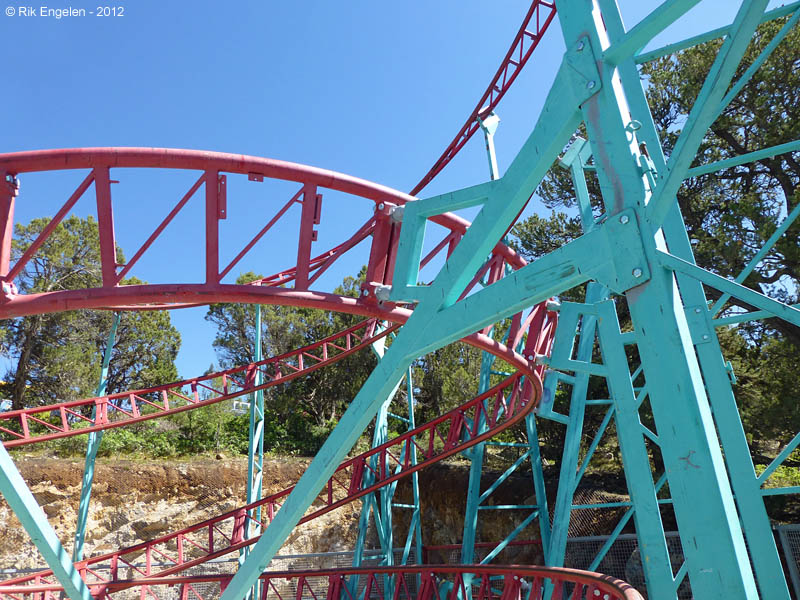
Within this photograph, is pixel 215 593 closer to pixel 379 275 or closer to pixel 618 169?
pixel 379 275

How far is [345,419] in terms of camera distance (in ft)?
10.7

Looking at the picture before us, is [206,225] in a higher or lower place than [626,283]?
higher

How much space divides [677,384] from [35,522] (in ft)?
17.9

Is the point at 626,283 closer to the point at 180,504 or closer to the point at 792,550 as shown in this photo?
the point at 792,550

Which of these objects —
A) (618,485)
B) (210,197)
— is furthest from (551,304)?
(618,485)

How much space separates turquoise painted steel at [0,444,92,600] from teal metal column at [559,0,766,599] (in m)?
4.83

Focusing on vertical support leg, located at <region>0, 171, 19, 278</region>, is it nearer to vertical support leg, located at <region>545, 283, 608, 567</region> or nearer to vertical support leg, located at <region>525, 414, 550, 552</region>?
vertical support leg, located at <region>545, 283, 608, 567</region>

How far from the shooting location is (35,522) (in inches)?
215

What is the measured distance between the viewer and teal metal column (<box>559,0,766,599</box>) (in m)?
2.29

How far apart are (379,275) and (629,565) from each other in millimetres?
9528

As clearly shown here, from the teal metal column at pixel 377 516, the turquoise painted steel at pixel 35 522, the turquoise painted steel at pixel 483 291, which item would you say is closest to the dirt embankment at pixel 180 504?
the teal metal column at pixel 377 516

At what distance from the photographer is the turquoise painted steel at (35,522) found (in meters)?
5.23

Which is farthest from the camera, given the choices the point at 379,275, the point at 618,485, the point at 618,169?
the point at 618,485

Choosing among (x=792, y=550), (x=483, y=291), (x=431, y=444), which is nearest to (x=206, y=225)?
(x=483, y=291)
